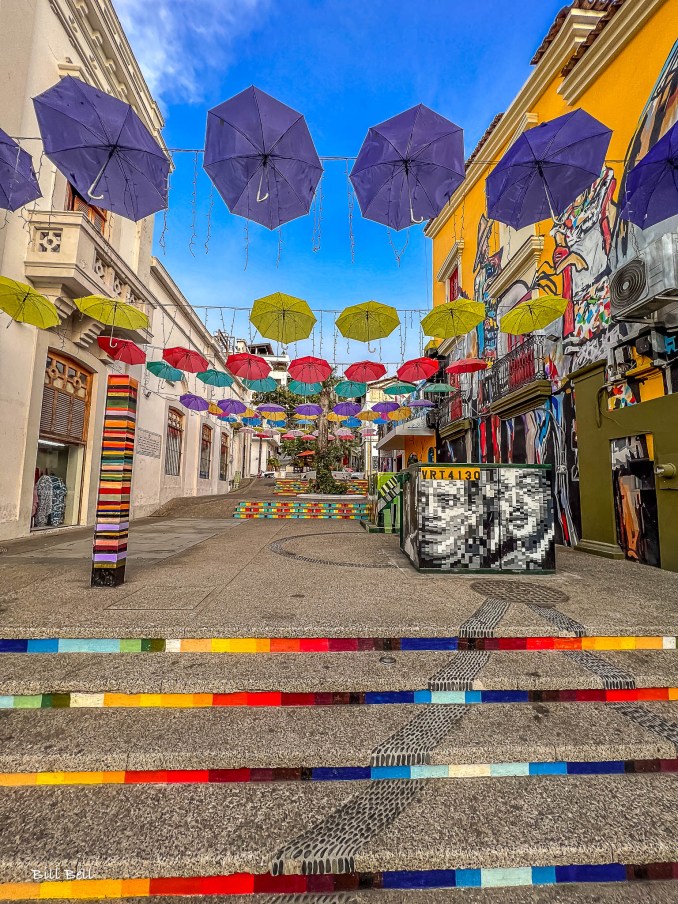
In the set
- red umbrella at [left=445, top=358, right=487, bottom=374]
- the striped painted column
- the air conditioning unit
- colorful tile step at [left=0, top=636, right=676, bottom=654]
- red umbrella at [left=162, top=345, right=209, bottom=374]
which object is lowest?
colorful tile step at [left=0, top=636, right=676, bottom=654]

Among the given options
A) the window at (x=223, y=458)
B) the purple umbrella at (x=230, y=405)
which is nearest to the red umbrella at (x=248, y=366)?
the purple umbrella at (x=230, y=405)

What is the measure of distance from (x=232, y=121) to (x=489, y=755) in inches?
258

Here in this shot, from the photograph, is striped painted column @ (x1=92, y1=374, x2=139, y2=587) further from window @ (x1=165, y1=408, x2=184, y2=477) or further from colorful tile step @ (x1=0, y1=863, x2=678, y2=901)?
window @ (x1=165, y1=408, x2=184, y2=477)

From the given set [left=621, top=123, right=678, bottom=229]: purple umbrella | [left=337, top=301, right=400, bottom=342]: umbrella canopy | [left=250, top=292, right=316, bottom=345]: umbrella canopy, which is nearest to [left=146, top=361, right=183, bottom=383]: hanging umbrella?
[left=250, top=292, right=316, bottom=345]: umbrella canopy

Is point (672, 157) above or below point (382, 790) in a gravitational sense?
above

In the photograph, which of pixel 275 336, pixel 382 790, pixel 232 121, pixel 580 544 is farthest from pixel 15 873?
pixel 275 336

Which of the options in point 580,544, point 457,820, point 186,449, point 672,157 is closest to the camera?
point 457,820

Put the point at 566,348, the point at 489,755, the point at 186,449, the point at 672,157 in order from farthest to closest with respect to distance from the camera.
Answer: the point at 186,449
the point at 566,348
the point at 672,157
the point at 489,755

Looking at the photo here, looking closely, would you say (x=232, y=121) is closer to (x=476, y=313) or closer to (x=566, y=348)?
(x=476, y=313)

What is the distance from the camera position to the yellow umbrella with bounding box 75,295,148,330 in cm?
841

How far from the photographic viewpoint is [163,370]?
12766 millimetres

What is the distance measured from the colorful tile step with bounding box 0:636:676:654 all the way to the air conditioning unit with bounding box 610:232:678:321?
4.75 m

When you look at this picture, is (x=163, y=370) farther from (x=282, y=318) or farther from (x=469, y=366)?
(x=469, y=366)

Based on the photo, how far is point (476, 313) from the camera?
28.8 feet
